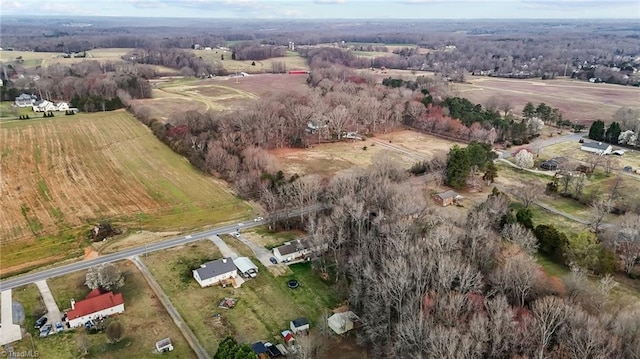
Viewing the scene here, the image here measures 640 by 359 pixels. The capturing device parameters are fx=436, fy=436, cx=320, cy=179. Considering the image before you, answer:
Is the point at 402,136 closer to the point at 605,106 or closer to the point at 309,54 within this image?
the point at 605,106

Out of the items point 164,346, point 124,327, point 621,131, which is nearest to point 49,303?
point 124,327

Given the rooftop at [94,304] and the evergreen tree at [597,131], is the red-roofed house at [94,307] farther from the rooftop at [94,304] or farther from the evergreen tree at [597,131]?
the evergreen tree at [597,131]

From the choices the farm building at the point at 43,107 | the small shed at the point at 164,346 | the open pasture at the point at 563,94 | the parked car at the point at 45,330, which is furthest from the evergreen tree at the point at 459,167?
the farm building at the point at 43,107

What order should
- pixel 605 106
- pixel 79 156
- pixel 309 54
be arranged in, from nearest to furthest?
pixel 79 156 → pixel 605 106 → pixel 309 54

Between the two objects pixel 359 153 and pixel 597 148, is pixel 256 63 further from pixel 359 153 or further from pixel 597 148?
pixel 597 148

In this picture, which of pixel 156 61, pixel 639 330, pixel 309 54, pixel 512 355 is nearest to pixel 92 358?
pixel 512 355

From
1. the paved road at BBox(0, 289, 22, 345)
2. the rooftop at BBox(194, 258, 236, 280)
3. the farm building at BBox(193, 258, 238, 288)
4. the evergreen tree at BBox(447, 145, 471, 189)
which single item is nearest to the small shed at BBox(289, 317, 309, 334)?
the farm building at BBox(193, 258, 238, 288)
